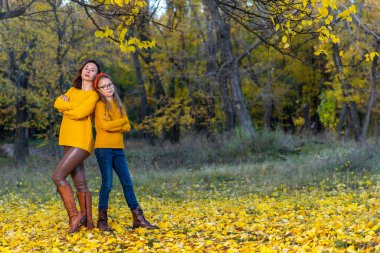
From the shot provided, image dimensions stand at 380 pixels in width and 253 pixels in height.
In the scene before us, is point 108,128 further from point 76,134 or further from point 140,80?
point 140,80

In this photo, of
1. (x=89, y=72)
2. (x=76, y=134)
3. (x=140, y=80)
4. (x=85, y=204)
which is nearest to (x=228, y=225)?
(x=85, y=204)

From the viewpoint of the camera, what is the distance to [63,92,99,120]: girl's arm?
21.2 ft

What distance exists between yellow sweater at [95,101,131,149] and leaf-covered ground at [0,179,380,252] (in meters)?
1.05

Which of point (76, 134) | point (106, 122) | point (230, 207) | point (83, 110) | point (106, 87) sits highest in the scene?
point (106, 87)

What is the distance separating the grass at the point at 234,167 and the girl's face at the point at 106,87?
3.90 metres

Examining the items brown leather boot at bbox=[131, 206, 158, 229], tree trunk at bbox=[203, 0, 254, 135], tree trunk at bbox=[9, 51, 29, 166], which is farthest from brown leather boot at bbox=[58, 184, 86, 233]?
tree trunk at bbox=[9, 51, 29, 166]

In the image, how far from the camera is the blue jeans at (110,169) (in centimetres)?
662

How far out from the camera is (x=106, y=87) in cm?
661

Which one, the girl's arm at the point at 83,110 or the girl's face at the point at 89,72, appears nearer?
the girl's arm at the point at 83,110

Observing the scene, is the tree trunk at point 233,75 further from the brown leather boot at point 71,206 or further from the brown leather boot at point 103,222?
the brown leather boot at point 71,206

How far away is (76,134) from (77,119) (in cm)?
17

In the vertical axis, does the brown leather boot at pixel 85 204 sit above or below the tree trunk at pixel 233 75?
below

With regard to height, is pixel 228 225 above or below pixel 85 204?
below

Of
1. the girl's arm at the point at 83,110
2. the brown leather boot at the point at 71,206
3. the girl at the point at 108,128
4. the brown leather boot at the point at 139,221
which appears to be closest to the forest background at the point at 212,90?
the brown leather boot at the point at 139,221
